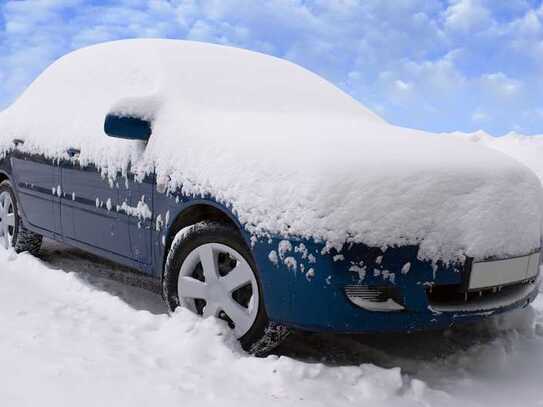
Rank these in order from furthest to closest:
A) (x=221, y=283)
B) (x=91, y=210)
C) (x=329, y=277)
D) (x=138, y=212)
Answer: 1. (x=91, y=210)
2. (x=138, y=212)
3. (x=221, y=283)
4. (x=329, y=277)

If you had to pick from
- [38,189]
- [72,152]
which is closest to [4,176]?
[38,189]

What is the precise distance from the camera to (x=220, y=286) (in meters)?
2.66

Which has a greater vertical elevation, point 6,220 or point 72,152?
point 72,152

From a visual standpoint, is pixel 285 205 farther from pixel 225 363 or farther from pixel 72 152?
pixel 72 152

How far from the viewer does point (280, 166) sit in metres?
2.32

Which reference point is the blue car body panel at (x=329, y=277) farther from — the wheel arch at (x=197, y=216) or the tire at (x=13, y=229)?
the tire at (x=13, y=229)

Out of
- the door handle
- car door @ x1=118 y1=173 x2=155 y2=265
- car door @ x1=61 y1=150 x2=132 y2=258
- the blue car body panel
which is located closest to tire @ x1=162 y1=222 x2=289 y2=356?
the blue car body panel

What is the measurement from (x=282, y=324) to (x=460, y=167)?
1.06 metres

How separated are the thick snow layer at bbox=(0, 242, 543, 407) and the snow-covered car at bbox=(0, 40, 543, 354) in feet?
0.69

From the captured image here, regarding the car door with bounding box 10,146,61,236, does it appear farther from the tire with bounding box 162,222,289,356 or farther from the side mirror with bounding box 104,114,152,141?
the tire with bounding box 162,222,289,356

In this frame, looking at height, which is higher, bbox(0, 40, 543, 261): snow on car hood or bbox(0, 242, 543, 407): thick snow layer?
bbox(0, 40, 543, 261): snow on car hood

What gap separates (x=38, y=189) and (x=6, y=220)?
81cm

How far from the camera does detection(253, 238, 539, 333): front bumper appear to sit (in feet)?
7.29

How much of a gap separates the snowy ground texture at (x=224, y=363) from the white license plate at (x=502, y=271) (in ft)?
1.52
